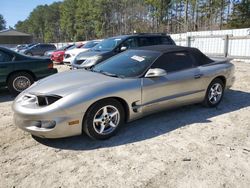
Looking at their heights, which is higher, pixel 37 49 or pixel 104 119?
pixel 37 49

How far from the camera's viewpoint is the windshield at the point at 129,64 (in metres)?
4.33

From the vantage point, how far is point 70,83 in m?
3.88

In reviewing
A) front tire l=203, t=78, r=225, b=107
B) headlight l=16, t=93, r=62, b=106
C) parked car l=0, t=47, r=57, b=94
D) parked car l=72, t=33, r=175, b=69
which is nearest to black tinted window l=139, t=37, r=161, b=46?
parked car l=72, t=33, r=175, b=69

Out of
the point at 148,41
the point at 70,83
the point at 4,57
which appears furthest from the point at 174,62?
the point at 148,41

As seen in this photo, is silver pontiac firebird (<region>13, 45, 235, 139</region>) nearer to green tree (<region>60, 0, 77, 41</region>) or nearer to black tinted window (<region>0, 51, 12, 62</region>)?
black tinted window (<region>0, 51, 12, 62</region>)

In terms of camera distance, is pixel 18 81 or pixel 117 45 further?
pixel 117 45

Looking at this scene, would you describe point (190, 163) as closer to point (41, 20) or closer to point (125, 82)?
point (125, 82)

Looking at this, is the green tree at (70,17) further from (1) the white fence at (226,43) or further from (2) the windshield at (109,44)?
(2) the windshield at (109,44)

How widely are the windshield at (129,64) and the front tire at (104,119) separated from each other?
2.12ft

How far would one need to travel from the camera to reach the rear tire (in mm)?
6965

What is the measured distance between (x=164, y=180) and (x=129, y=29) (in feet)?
181

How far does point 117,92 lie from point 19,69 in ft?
14.0

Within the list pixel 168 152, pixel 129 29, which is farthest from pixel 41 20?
pixel 168 152

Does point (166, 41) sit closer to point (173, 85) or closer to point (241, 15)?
point (173, 85)
